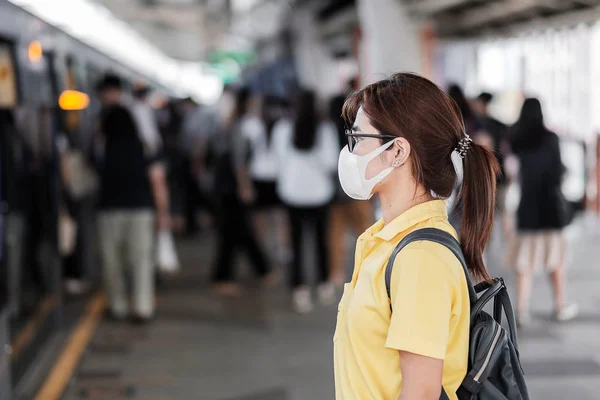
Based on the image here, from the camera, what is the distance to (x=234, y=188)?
333 inches

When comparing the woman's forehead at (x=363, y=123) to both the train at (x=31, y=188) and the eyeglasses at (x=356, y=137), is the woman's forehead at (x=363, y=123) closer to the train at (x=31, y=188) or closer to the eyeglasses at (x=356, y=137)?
the eyeglasses at (x=356, y=137)

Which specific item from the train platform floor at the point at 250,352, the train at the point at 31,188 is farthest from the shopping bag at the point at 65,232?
the train platform floor at the point at 250,352

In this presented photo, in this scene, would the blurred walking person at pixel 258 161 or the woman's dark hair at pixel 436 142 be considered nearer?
the woman's dark hair at pixel 436 142

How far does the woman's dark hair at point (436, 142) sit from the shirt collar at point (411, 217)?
4 centimetres

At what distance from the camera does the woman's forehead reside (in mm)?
2045

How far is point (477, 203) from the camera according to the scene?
81.2 inches

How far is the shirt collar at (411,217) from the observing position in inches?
78.7

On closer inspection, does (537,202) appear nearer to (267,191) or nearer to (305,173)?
(305,173)

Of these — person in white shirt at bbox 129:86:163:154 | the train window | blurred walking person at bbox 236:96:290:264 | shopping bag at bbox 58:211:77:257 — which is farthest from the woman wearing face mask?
blurred walking person at bbox 236:96:290:264

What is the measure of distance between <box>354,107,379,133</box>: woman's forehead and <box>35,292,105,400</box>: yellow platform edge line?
376 centimetres

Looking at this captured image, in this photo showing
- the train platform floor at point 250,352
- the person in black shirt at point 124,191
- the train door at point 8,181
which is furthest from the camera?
the person in black shirt at point 124,191

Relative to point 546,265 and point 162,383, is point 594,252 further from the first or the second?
point 162,383

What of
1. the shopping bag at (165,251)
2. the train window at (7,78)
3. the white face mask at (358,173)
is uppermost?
the train window at (7,78)

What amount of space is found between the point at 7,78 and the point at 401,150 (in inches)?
144
